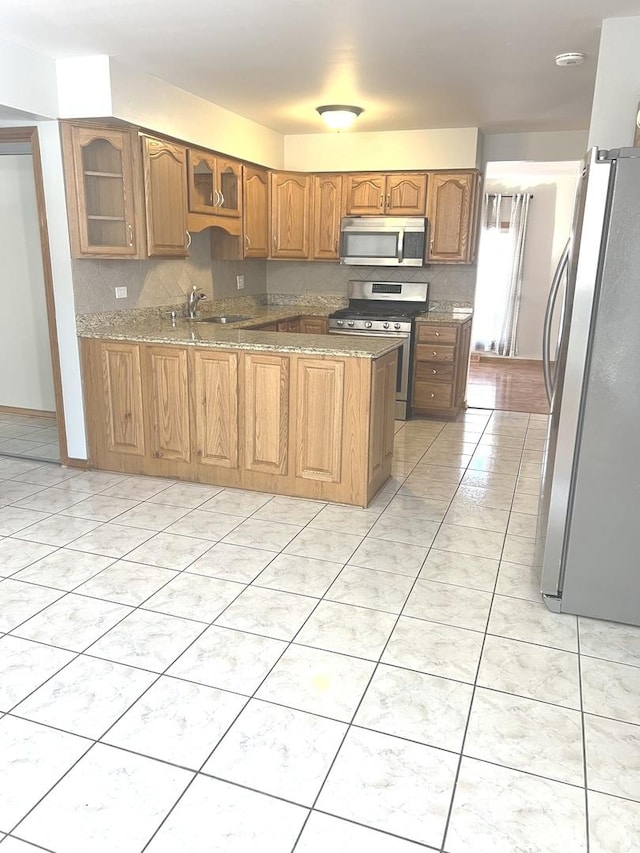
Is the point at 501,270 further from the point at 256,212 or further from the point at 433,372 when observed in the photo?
the point at 256,212

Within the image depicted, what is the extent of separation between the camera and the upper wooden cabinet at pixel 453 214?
559 centimetres

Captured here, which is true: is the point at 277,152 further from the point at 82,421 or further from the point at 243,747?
the point at 243,747

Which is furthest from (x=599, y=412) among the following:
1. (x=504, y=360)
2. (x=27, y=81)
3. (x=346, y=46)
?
(x=504, y=360)

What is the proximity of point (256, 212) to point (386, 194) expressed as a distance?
1173 mm

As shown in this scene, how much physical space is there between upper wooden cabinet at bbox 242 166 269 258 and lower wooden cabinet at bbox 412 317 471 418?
1.60 m

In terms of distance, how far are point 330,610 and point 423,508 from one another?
1.28 metres

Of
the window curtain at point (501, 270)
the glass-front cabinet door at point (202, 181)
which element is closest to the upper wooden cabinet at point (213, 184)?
the glass-front cabinet door at point (202, 181)

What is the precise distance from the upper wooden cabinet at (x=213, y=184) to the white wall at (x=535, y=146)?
7.62ft

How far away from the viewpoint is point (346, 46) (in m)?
3.44

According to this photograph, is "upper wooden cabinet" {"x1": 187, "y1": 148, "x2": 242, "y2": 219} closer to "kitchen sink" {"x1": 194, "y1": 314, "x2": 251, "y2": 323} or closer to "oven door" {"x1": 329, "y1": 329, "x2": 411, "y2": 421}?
"kitchen sink" {"x1": 194, "y1": 314, "x2": 251, "y2": 323}

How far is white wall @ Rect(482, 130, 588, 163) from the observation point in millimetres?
5629

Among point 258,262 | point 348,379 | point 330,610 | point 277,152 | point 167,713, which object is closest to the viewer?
point 167,713

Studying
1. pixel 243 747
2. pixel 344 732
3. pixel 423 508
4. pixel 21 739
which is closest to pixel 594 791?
pixel 344 732

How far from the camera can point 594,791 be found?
1750 millimetres
